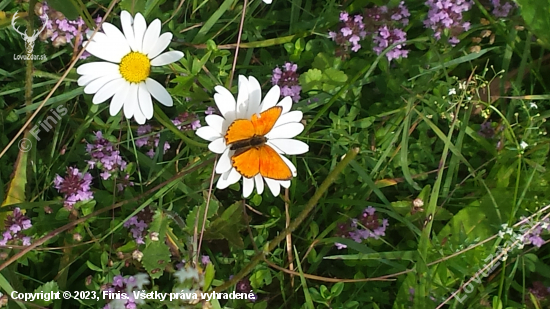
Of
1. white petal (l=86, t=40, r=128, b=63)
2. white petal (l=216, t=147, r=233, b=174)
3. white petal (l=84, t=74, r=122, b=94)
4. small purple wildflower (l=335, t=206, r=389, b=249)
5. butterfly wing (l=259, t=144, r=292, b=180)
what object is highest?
white petal (l=86, t=40, r=128, b=63)

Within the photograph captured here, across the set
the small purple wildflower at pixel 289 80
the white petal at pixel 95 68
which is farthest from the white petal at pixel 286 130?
the white petal at pixel 95 68

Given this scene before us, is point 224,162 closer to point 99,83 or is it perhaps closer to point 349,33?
point 99,83

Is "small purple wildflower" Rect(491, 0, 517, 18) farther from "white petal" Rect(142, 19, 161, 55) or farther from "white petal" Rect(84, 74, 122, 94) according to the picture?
"white petal" Rect(84, 74, 122, 94)

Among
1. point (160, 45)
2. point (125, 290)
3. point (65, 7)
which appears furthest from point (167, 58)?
point (125, 290)

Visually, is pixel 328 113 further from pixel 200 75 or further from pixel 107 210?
pixel 107 210

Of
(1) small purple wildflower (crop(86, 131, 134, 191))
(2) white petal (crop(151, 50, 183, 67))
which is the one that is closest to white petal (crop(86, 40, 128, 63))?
(2) white petal (crop(151, 50, 183, 67))

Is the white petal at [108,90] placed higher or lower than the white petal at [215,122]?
higher

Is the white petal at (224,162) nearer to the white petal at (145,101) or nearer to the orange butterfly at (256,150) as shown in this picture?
the orange butterfly at (256,150)
